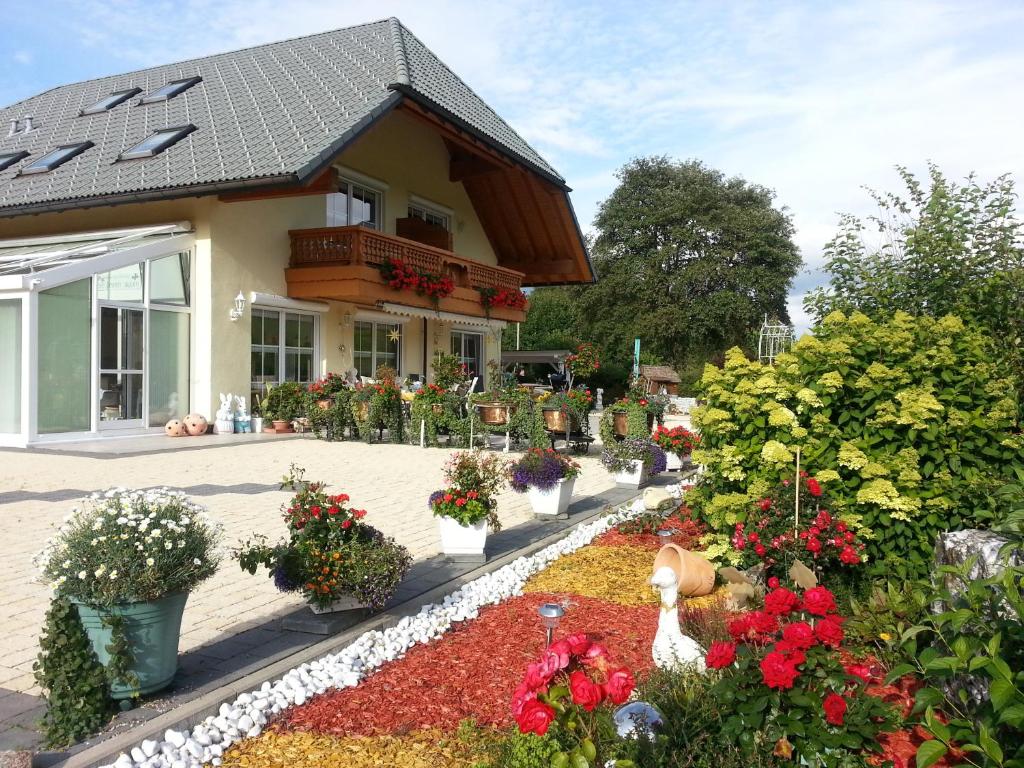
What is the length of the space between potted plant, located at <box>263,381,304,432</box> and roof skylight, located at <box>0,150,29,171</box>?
862 cm

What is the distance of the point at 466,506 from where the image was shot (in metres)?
5.64

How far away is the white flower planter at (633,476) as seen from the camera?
9469mm

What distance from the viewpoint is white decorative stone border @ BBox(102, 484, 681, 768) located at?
286 cm

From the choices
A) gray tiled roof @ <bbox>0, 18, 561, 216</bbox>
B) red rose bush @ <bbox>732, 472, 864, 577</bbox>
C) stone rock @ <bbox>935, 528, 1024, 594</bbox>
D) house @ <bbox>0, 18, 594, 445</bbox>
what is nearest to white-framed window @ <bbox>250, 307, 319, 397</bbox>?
house @ <bbox>0, 18, 594, 445</bbox>

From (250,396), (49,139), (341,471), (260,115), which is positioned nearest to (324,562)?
(341,471)

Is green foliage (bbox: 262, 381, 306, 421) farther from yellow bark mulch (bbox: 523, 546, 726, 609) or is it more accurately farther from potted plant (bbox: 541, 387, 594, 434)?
yellow bark mulch (bbox: 523, 546, 726, 609)

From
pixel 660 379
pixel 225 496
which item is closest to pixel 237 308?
pixel 225 496

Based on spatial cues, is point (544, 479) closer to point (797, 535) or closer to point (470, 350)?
point (797, 535)

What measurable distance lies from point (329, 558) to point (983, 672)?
2.84 m

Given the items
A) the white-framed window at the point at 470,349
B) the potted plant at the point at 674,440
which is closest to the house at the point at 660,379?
the white-framed window at the point at 470,349

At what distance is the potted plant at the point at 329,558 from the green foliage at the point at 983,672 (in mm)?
2489

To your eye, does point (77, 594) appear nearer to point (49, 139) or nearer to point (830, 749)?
point (830, 749)

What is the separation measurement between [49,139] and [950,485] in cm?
2051

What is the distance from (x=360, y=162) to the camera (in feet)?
60.7
